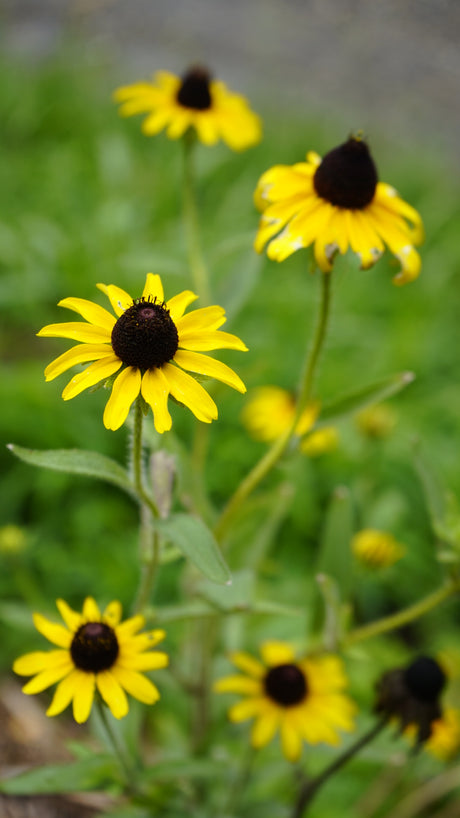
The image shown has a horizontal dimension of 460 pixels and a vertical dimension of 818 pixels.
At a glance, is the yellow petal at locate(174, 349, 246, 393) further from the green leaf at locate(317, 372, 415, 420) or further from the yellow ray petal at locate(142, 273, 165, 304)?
the green leaf at locate(317, 372, 415, 420)

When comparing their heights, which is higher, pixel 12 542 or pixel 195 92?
pixel 195 92

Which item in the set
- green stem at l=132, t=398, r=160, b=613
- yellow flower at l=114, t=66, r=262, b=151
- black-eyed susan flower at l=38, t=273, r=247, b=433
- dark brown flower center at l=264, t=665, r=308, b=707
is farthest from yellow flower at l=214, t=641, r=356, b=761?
yellow flower at l=114, t=66, r=262, b=151

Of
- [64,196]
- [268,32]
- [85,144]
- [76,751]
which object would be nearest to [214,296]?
[76,751]

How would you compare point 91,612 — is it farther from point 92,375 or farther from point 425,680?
point 425,680

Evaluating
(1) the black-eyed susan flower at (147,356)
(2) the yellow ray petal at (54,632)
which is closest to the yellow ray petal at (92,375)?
(1) the black-eyed susan flower at (147,356)

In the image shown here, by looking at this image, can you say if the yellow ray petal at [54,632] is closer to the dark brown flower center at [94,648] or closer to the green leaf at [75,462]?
the dark brown flower center at [94,648]

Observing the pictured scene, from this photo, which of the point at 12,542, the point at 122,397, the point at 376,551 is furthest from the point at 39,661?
the point at 376,551
